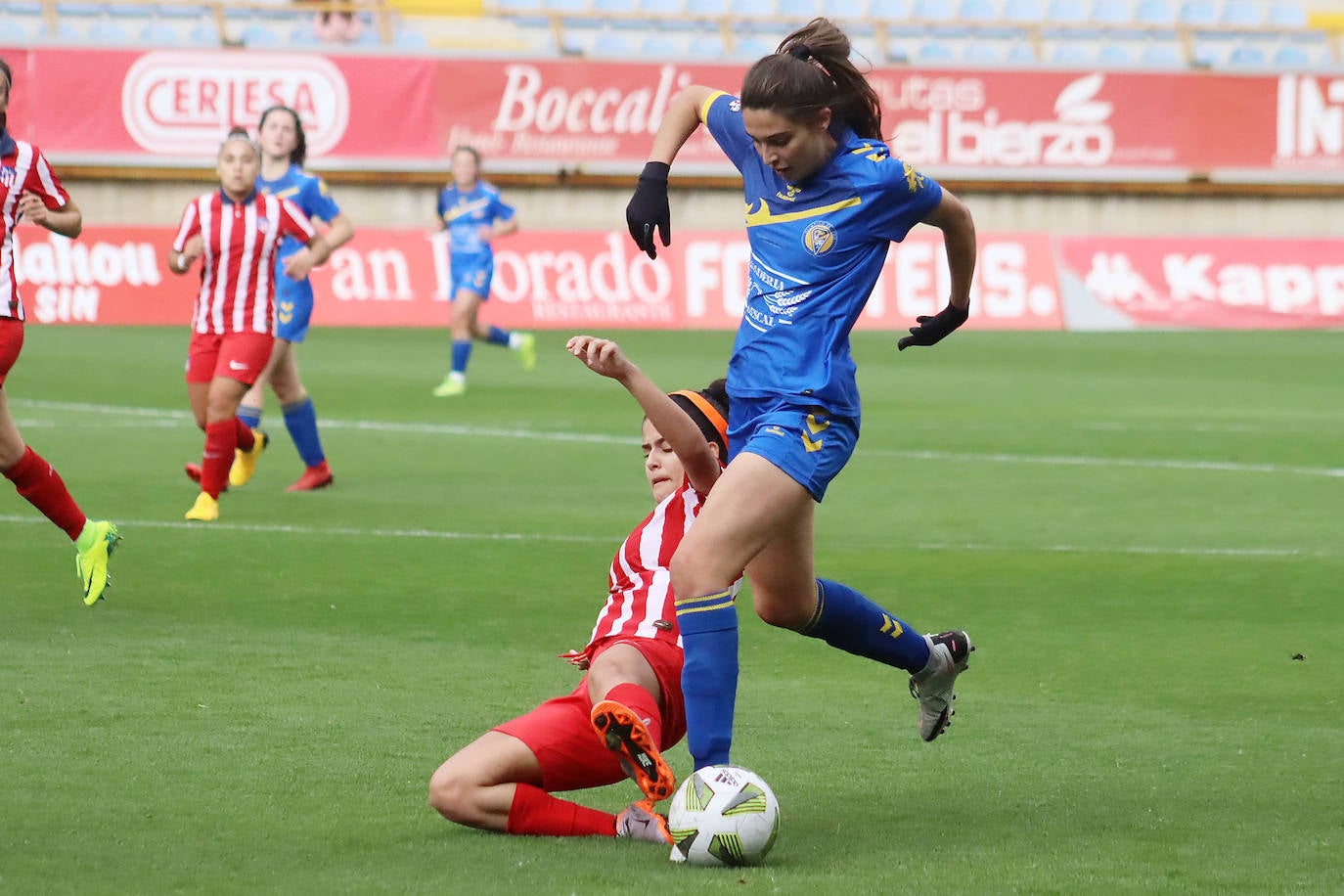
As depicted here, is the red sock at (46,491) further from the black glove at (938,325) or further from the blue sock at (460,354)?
the blue sock at (460,354)

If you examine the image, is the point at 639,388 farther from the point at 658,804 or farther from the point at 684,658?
the point at 658,804

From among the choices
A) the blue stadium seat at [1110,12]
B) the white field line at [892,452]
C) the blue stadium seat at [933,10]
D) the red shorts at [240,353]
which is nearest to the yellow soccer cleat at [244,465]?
the red shorts at [240,353]

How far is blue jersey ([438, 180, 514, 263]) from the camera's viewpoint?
17.7 metres

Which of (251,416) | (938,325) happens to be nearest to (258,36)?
(251,416)

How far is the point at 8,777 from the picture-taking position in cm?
456

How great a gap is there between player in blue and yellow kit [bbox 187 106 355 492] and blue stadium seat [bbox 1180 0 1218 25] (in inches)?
909

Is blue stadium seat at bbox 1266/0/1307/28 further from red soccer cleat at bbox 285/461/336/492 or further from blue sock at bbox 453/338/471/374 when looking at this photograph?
red soccer cleat at bbox 285/461/336/492

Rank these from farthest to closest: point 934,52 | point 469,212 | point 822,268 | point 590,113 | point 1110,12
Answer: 1. point 1110,12
2. point 934,52
3. point 590,113
4. point 469,212
5. point 822,268

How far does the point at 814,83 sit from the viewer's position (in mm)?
4312

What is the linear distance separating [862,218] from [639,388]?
0.69 meters

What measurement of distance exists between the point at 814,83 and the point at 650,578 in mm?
1190

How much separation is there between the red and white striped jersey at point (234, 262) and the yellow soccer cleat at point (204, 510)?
32.2 inches

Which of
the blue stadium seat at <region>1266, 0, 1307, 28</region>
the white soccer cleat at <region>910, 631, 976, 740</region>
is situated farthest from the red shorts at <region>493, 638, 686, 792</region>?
the blue stadium seat at <region>1266, 0, 1307, 28</region>

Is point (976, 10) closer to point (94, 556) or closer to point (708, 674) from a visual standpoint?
point (94, 556)
